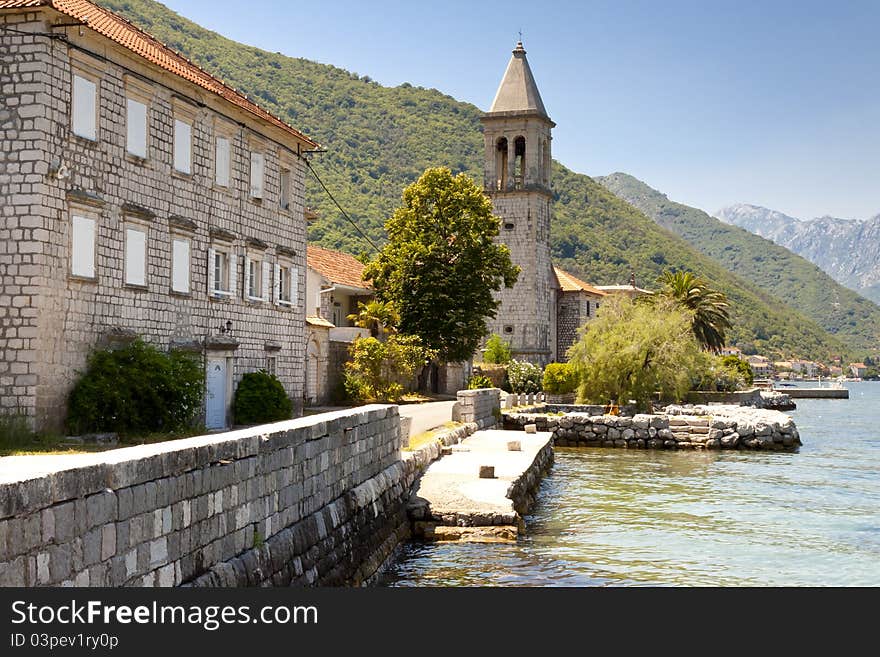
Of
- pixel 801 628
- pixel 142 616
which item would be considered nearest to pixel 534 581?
pixel 801 628

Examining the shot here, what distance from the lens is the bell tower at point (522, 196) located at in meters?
69.7

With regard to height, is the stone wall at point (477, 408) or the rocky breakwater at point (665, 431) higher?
the stone wall at point (477, 408)

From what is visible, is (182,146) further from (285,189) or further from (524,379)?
(524,379)

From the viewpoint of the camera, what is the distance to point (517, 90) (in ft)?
233

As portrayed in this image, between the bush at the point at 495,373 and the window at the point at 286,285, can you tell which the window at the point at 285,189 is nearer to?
the window at the point at 286,285

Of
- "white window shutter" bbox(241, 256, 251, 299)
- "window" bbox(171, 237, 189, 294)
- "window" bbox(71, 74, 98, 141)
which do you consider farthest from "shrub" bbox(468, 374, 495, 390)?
"window" bbox(71, 74, 98, 141)

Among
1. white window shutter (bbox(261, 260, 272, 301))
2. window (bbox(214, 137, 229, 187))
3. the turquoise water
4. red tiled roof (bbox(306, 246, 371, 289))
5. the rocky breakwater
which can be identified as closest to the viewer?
the turquoise water

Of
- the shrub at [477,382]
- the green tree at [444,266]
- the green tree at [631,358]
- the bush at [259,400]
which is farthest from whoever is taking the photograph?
the green tree at [631,358]

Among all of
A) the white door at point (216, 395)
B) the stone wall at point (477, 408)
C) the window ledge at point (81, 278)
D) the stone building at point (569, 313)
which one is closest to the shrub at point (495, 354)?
the stone building at point (569, 313)

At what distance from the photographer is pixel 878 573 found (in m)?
17.4

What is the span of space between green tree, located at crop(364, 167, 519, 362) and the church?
18.5 metres

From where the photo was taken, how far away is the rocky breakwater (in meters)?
43.9

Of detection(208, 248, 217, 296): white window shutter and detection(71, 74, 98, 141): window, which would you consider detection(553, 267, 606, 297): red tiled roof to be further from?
detection(71, 74, 98, 141): window

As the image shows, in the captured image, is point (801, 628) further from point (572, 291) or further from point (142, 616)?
point (572, 291)
